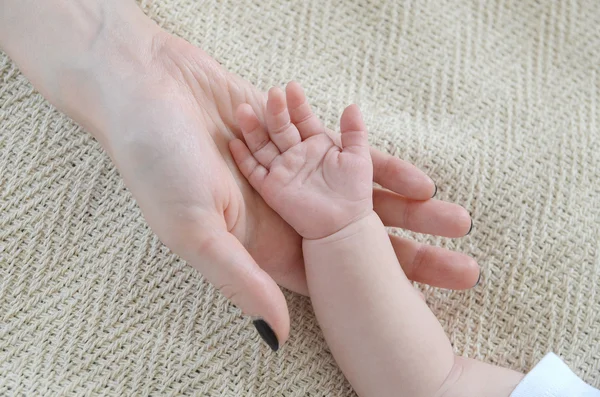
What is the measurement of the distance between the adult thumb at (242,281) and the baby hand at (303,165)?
152 millimetres

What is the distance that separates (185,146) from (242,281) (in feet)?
0.64

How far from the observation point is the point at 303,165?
86 cm

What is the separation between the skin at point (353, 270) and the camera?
81cm

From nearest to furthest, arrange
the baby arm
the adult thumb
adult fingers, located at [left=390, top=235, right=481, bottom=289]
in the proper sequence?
the adult thumb
the baby arm
adult fingers, located at [left=390, top=235, right=481, bottom=289]

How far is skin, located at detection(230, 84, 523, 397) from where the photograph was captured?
806 millimetres

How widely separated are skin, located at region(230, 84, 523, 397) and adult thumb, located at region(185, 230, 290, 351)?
0.47 ft

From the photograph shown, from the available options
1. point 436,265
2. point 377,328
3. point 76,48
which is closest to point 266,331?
point 377,328

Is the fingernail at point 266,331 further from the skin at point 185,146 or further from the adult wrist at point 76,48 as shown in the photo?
the adult wrist at point 76,48

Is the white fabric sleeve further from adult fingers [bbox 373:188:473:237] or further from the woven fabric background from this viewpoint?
adult fingers [bbox 373:188:473:237]

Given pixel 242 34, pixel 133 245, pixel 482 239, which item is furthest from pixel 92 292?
pixel 482 239

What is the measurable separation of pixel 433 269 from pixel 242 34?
520 mm

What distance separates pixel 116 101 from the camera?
2.66ft

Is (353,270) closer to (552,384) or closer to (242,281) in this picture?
(242,281)

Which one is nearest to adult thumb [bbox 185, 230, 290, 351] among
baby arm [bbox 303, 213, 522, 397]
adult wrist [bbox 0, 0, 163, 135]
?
baby arm [bbox 303, 213, 522, 397]
